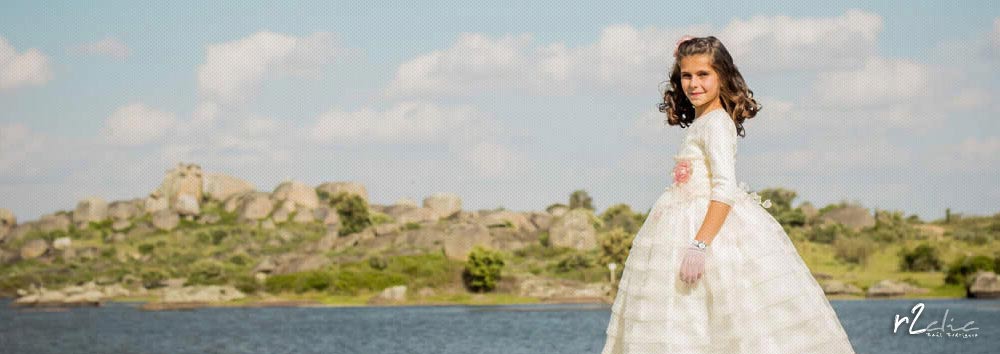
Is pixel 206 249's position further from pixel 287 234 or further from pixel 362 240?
pixel 362 240

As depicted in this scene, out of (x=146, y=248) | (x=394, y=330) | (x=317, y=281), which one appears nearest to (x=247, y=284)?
(x=317, y=281)

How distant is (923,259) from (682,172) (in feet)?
176

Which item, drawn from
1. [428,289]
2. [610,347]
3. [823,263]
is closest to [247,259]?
[428,289]

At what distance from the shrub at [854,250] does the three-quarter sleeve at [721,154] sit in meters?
56.0

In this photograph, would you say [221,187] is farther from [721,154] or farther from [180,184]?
[721,154]

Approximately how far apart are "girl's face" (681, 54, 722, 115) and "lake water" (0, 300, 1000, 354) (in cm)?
1957

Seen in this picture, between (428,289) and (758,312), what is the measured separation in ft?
173

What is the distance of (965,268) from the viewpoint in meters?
51.1

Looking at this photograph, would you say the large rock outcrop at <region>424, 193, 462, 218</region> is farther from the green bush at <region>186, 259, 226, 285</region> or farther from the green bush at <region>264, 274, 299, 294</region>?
the green bush at <region>264, 274, 299, 294</region>

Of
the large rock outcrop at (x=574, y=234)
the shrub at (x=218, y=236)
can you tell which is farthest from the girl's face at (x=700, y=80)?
the shrub at (x=218, y=236)

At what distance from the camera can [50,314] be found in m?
52.8

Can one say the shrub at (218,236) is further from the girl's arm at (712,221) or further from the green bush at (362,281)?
the girl's arm at (712,221)

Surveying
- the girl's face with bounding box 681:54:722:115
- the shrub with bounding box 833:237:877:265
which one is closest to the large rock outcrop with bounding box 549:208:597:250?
the shrub with bounding box 833:237:877:265

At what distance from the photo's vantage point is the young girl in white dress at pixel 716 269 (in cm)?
594
